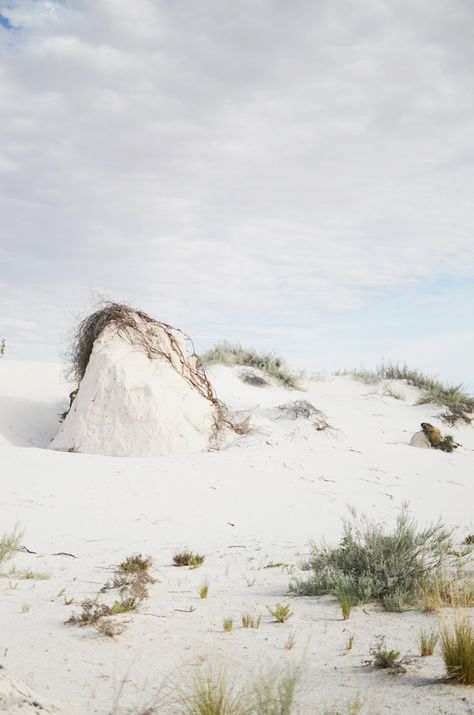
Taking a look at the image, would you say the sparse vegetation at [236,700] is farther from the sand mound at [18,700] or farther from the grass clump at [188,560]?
the grass clump at [188,560]

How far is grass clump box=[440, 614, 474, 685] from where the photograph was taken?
292 centimetres

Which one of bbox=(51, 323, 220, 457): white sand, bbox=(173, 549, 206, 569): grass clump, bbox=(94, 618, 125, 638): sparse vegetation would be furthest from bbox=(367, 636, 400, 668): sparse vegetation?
bbox=(51, 323, 220, 457): white sand

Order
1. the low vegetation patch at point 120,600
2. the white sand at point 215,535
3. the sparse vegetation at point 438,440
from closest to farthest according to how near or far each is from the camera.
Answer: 1. the white sand at point 215,535
2. the low vegetation patch at point 120,600
3. the sparse vegetation at point 438,440

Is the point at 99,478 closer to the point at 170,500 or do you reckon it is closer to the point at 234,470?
the point at 170,500

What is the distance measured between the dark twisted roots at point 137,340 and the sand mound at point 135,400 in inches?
0.7

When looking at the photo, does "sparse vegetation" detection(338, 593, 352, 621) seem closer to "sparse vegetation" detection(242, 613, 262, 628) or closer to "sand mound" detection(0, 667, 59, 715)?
"sparse vegetation" detection(242, 613, 262, 628)

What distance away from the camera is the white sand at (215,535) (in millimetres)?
3068

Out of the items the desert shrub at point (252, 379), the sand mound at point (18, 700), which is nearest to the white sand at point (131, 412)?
the desert shrub at point (252, 379)

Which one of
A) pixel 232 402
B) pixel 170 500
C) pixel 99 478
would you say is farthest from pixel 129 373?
pixel 232 402

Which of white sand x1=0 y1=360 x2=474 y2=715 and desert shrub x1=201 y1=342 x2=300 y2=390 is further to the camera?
desert shrub x1=201 y1=342 x2=300 y2=390

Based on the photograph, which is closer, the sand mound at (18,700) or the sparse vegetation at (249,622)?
the sand mound at (18,700)

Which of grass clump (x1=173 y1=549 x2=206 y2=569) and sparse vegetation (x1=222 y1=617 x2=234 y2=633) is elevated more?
grass clump (x1=173 y1=549 x2=206 y2=569)

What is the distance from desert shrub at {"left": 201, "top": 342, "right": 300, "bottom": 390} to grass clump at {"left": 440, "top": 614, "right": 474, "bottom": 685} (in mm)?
15510

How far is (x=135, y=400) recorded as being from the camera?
10.3m
